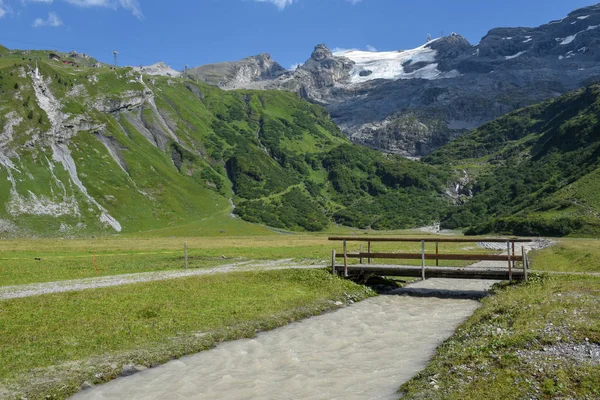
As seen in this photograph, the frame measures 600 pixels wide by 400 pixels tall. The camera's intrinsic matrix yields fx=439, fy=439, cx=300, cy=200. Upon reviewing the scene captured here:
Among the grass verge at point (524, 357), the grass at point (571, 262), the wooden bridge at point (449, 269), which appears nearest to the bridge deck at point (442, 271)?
the wooden bridge at point (449, 269)

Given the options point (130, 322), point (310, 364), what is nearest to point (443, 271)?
point (310, 364)

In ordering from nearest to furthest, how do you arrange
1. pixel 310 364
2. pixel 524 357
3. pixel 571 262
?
pixel 524 357 < pixel 310 364 < pixel 571 262

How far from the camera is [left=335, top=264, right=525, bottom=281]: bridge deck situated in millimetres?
35969

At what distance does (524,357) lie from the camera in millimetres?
15047

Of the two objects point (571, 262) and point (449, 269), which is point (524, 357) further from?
point (571, 262)

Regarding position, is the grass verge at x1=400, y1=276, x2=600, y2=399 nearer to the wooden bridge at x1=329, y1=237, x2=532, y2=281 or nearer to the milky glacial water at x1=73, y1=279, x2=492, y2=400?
the milky glacial water at x1=73, y1=279, x2=492, y2=400

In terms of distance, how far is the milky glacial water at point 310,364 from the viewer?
49.8ft

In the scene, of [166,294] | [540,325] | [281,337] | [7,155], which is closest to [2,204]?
[7,155]

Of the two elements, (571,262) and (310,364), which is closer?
(310,364)

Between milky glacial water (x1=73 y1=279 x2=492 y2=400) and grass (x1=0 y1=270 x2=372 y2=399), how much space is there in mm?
1111

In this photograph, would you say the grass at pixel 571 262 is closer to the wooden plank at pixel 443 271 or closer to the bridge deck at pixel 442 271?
the bridge deck at pixel 442 271

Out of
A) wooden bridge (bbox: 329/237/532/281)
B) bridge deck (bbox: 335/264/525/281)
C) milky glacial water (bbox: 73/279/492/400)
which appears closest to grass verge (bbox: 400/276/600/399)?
milky glacial water (bbox: 73/279/492/400)

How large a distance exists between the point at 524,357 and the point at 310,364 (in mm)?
8106

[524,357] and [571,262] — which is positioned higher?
[524,357]
